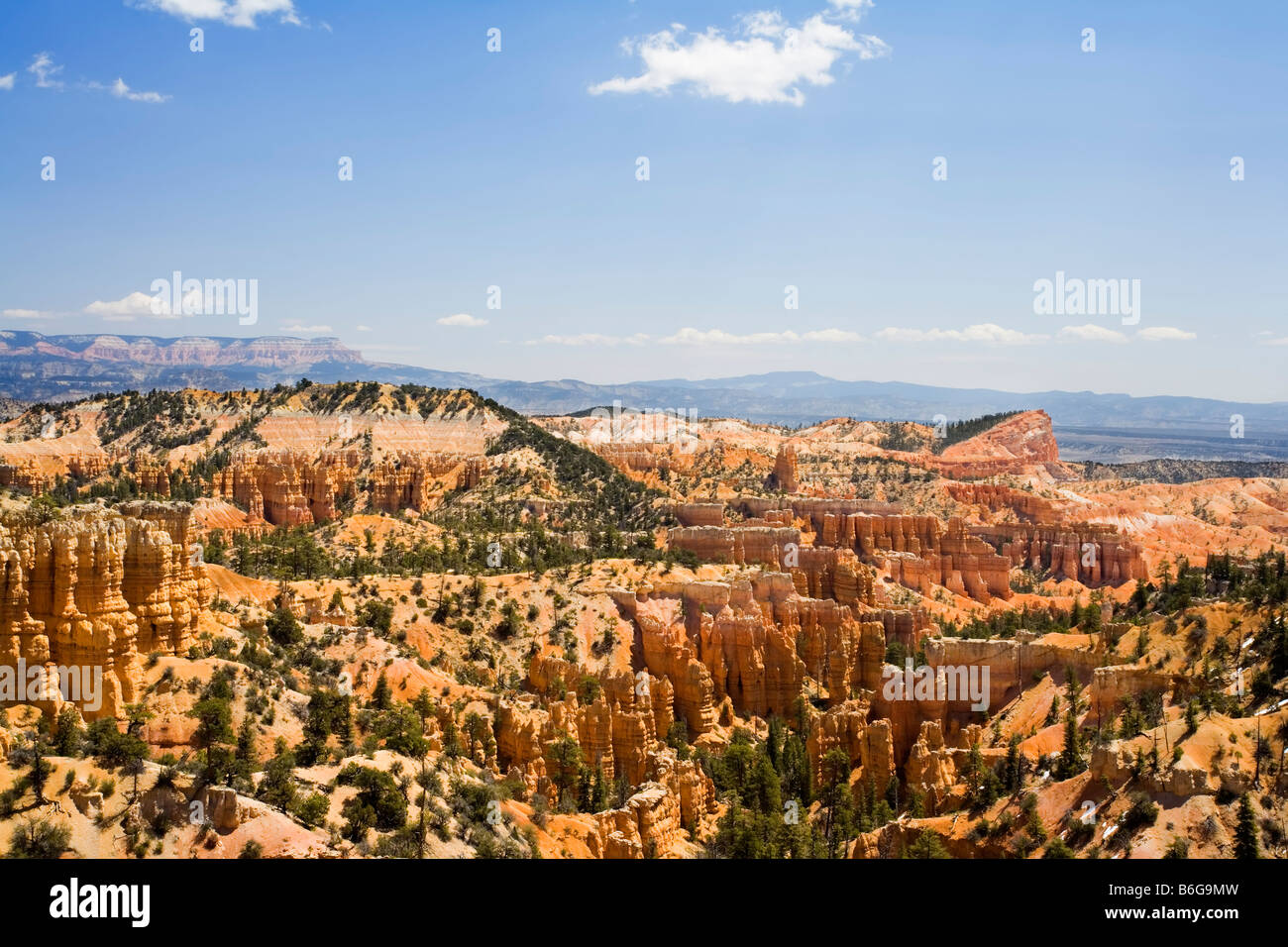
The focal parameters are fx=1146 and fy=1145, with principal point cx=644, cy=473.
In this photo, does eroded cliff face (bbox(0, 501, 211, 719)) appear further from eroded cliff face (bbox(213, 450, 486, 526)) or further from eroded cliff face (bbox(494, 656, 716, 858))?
eroded cliff face (bbox(213, 450, 486, 526))

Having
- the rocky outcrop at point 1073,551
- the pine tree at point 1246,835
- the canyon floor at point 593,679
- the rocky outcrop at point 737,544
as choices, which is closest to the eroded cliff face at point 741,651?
the canyon floor at point 593,679

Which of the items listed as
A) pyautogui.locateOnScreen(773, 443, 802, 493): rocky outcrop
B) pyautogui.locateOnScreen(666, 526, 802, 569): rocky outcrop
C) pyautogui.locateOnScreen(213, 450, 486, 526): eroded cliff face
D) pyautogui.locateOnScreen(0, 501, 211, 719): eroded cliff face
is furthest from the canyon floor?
pyautogui.locateOnScreen(773, 443, 802, 493): rocky outcrop

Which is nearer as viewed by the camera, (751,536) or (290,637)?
(290,637)

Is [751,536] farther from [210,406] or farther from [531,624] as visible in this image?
[210,406]

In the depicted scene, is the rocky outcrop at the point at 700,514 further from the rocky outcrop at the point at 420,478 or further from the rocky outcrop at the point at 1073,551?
the rocky outcrop at the point at 1073,551

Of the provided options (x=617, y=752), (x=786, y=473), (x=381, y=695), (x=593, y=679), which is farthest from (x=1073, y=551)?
(x=381, y=695)

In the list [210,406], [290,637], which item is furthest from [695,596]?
[210,406]
